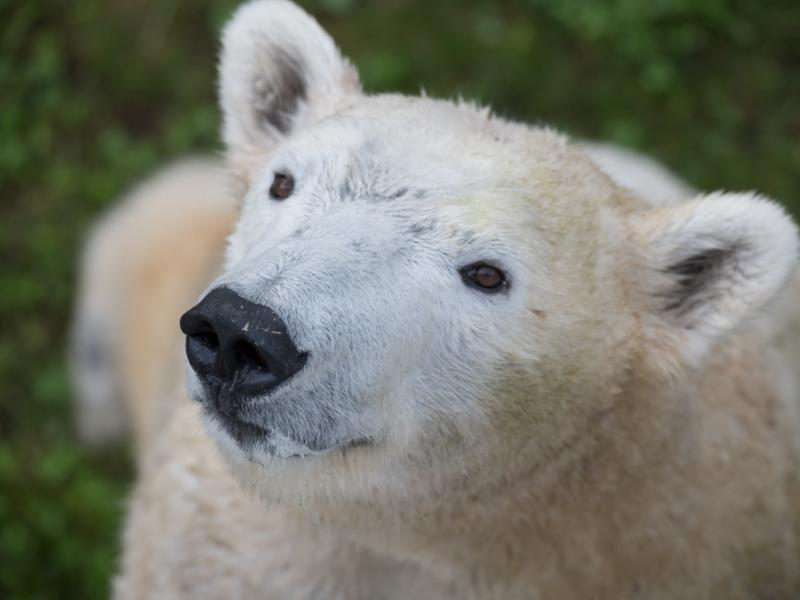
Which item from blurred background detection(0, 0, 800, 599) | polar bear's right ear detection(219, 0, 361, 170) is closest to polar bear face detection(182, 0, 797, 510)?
polar bear's right ear detection(219, 0, 361, 170)

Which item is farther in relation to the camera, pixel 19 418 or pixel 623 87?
pixel 623 87

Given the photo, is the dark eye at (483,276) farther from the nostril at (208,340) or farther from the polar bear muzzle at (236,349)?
the nostril at (208,340)

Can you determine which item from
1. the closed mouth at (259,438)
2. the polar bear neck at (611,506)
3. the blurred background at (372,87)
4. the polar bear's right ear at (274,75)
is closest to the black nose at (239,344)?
the closed mouth at (259,438)

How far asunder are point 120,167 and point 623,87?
3.12 meters

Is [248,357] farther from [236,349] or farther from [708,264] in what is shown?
[708,264]

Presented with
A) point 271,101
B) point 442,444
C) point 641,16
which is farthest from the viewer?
point 641,16

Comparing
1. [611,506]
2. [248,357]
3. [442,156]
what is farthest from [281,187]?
[611,506]

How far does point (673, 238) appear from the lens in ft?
8.96

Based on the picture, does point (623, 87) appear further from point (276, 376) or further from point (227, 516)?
point (276, 376)

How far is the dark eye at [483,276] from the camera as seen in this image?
8.08 ft

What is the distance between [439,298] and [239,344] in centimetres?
55

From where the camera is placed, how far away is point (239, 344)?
210cm

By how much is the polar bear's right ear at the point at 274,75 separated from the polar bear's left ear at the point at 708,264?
1040 mm

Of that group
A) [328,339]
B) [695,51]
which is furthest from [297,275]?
[695,51]
